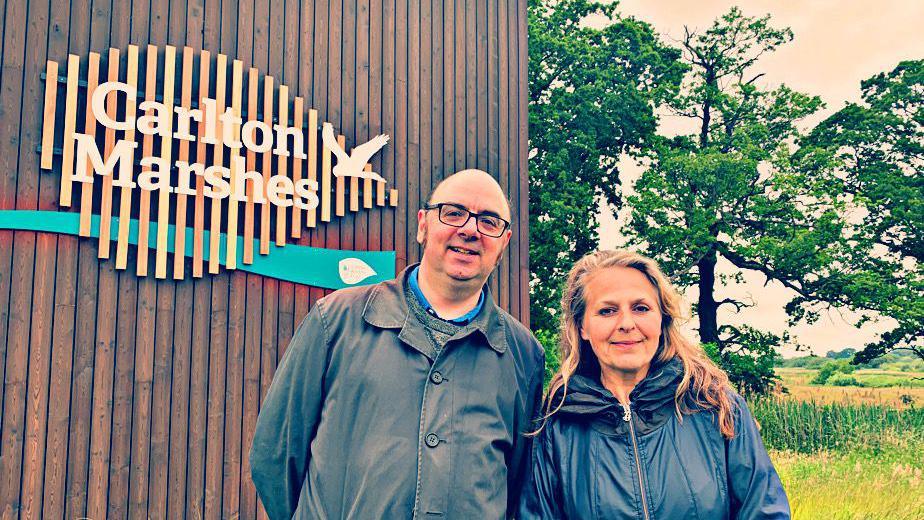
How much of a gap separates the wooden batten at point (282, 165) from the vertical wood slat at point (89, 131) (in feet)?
4.23

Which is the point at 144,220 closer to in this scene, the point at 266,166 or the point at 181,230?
the point at 181,230

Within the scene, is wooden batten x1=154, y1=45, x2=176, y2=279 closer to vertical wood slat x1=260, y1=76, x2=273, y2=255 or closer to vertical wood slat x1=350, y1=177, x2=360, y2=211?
vertical wood slat x1=260, y1=76, x2=273, y2=255

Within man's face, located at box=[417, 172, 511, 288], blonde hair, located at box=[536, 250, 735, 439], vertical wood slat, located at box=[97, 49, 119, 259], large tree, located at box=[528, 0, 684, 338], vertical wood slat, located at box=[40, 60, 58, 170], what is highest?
large tree, located at box=[528, 0, 684, 338]

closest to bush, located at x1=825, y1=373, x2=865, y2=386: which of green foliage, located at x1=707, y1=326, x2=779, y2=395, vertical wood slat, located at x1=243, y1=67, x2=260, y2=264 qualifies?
green foliage, located at x1=707, y1=326, x2=779, y2=395

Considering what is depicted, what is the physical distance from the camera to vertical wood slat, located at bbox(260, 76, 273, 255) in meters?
6.05

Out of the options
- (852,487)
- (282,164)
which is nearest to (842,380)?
(852,487)

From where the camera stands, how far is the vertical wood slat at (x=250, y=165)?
5.99m

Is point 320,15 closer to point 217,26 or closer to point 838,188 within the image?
point 217,26

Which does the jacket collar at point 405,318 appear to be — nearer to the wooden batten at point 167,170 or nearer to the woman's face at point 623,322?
the woman's face at point 623,322

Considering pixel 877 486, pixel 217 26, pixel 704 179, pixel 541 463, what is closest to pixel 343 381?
pixel 541 463

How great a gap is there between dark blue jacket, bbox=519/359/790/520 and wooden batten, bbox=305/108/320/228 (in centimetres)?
412

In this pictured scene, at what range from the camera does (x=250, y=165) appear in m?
6.07

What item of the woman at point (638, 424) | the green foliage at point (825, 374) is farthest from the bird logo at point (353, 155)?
the green foliage at point (825, 374)

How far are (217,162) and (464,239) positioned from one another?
12.4 feet
